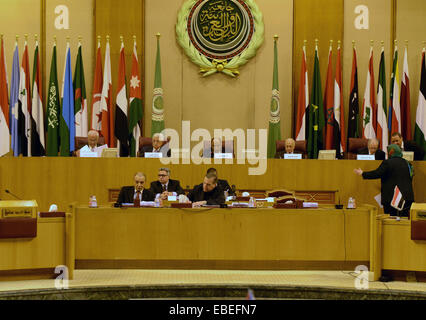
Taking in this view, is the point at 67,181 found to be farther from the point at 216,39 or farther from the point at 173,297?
the point at 216,39

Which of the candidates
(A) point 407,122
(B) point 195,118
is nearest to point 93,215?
(B) point 195,118

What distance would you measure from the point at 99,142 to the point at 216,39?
3.30 meters

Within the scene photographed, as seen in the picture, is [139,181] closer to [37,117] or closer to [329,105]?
[37,117]

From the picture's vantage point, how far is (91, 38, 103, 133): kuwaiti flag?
36.6ft

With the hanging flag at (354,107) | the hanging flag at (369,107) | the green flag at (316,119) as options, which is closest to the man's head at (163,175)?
the green flag at (316,119)

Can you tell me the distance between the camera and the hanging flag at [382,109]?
36.1ft

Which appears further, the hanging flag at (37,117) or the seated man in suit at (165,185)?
the hanging flag at (37,117)

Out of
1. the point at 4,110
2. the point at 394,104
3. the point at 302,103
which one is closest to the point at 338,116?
the point at 302,103

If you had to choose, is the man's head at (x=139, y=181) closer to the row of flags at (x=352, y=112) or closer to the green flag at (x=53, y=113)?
the green flag at (x=53, y=113)

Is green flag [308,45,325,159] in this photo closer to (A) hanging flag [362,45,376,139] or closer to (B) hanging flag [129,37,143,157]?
(A) hanging flag [362,45,376,139]

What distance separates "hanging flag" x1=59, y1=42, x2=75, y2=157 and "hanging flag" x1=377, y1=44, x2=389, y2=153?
213 inches

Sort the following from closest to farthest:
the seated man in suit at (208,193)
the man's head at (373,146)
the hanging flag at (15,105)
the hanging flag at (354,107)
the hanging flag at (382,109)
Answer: the seated man in suit at (208,193) < the man's head at (373,146) < the hanging flag at (15,105) < the hanging flag at (382,109) < the hanging flag at (354,107)

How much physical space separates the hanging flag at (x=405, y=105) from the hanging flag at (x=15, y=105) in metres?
6.81

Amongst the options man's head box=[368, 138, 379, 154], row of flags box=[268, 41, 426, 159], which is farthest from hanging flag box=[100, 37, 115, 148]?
man's head box=[368, 138, 379, 154]
